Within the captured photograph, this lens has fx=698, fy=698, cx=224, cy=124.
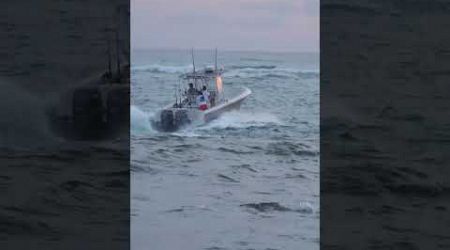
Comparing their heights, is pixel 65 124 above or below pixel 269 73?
below

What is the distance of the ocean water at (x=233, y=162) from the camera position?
9.91 ft

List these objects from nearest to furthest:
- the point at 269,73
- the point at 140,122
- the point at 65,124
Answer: the point at 65,124 → the point at 140,122 → the point at 269,73

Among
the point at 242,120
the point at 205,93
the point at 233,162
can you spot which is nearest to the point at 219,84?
the point at 205,93

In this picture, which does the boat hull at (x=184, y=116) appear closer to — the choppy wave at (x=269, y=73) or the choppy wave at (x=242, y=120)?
the choppy wave at (x=242, y=120)

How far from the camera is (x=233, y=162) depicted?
10.2 ft

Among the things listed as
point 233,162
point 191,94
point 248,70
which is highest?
point 248,70

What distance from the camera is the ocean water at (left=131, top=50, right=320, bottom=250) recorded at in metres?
3.02
